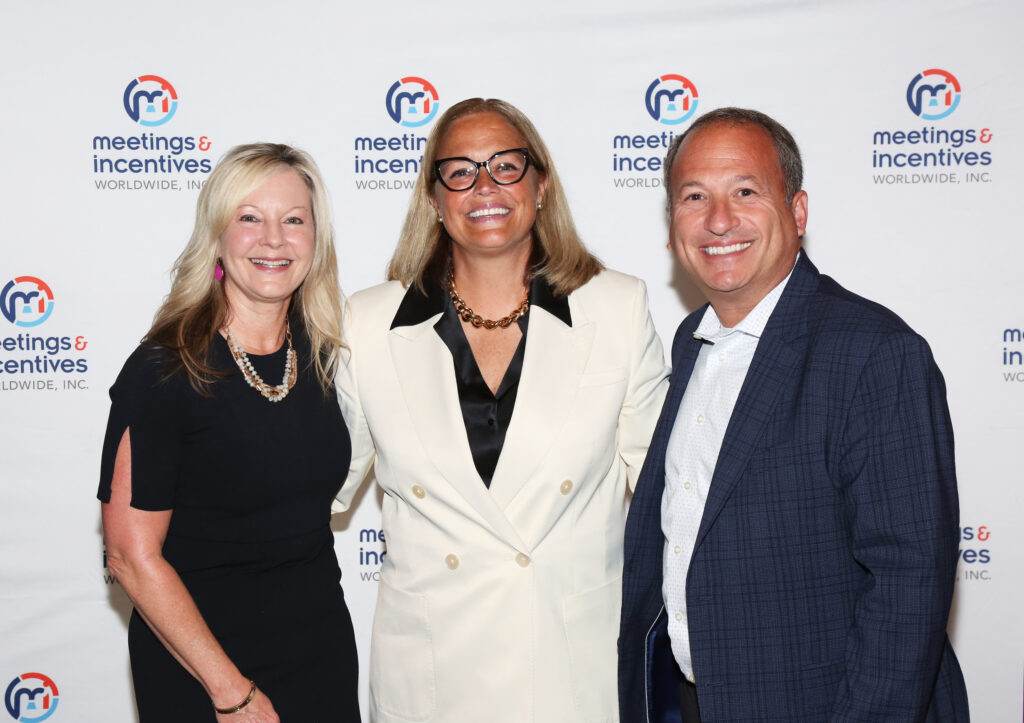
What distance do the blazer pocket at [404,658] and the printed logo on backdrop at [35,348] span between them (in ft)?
6.46

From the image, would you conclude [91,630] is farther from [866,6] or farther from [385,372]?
[866,6]

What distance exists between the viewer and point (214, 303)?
2234 millimetres

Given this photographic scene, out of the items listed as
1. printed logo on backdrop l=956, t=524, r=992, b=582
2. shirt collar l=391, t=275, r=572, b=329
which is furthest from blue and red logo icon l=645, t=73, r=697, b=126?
printed logo on backdrop l=956, t=524, r=992, b=582

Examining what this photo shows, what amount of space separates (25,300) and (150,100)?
98 cm

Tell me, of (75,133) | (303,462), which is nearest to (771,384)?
(303,462)

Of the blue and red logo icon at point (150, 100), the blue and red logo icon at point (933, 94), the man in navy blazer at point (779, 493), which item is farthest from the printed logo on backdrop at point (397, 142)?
the blue and red logo icon at point (933, 94)

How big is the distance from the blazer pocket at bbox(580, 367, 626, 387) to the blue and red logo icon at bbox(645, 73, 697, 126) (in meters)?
1.62

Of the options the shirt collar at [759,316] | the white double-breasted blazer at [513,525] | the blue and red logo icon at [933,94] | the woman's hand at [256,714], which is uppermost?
the blue and red logo icon at [933,94]

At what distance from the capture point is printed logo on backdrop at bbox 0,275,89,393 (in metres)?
3.44

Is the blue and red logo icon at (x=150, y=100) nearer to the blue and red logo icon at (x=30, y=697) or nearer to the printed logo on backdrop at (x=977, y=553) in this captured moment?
the blue and red logo icon at (x=30, y=697)

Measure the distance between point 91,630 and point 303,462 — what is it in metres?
2.03

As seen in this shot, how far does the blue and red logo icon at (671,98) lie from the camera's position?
346 cm

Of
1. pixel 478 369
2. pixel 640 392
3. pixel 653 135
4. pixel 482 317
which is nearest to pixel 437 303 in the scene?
pixel 482 317

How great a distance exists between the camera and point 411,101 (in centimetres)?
345
